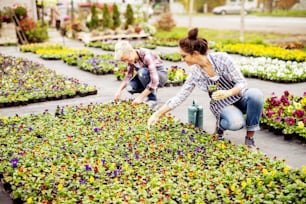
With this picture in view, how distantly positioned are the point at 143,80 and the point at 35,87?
2.58 m

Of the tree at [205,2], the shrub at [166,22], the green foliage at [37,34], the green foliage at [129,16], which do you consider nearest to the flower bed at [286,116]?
the green foliage at [37,34]

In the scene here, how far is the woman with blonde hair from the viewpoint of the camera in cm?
556

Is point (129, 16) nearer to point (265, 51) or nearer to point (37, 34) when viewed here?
point (37, 34)

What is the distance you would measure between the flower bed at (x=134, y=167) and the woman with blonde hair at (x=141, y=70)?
0.68 meters

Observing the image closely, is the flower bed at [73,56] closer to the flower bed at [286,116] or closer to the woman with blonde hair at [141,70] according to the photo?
the woman with blonde hair at [141,70]

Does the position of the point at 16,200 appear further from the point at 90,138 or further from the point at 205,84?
the point at 205,84

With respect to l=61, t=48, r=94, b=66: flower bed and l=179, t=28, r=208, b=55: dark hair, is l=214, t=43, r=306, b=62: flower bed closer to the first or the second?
l=61, t=48, r=94, b=66: flower bed

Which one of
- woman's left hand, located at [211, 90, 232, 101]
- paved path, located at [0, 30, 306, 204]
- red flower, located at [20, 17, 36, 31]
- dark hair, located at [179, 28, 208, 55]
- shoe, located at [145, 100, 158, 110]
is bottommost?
paved path, located at [0, 30, 306, 204]

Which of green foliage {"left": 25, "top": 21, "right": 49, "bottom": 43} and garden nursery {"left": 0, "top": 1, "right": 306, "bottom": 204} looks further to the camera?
green foliage {"left": 25, "top": 21, "right": 49, "bottom": 43}

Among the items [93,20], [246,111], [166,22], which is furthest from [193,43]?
[166,22]

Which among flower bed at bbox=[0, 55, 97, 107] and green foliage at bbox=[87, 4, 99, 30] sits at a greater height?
green foliage at bbox=[87, 4, 99, 30]

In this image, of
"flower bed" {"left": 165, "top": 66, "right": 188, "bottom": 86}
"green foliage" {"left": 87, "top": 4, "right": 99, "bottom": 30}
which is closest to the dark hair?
"flower bed" {"left": 165, "top": 66, "right": 188, "bottom": 86}

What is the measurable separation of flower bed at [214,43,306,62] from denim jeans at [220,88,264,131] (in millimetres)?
6820

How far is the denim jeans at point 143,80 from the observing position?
20.4ft
